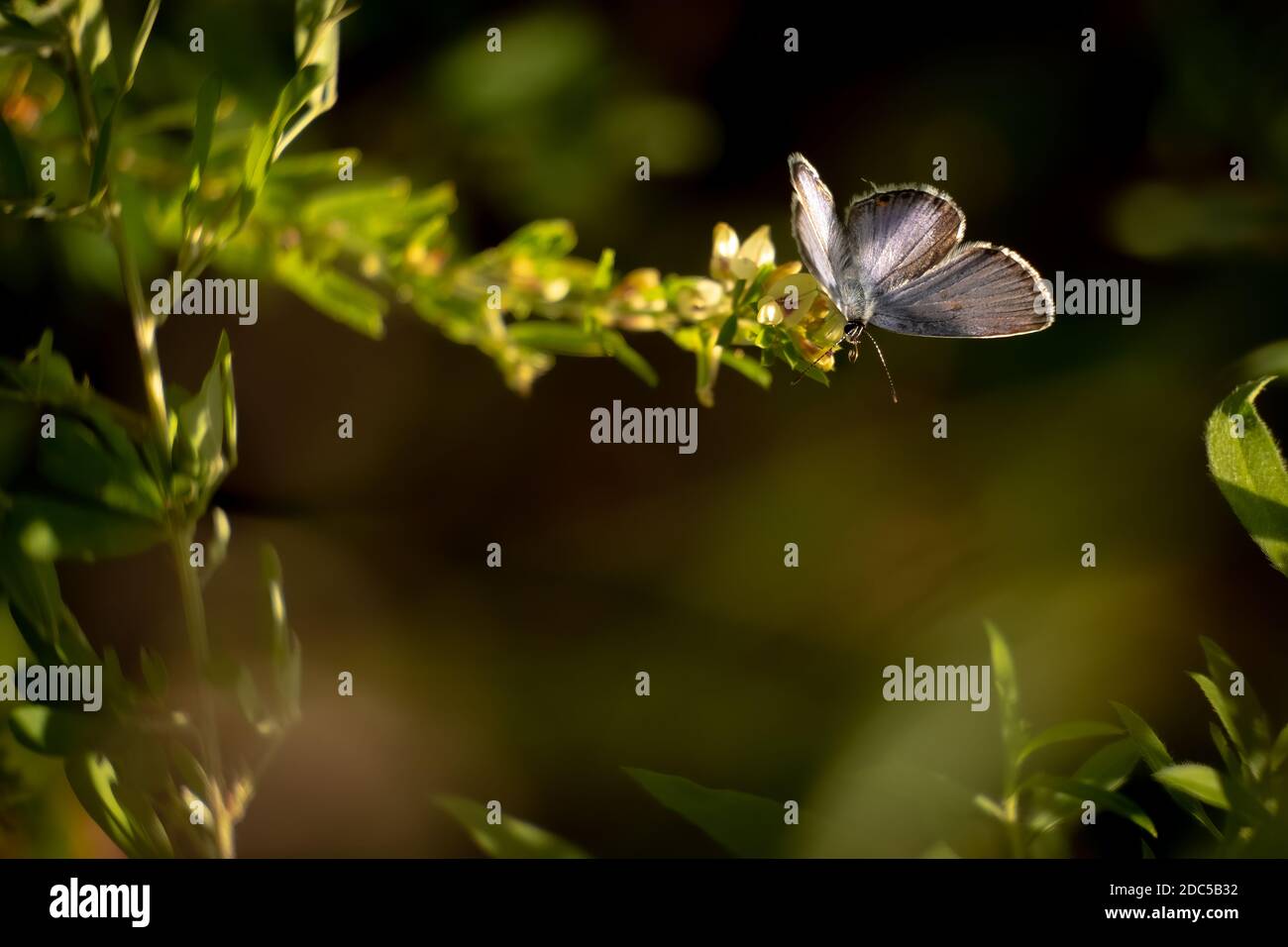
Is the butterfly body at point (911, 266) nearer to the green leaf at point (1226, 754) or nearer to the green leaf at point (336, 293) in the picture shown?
the green leaf at point (1226, 754)

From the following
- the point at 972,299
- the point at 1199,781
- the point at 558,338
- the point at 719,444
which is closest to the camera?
the point at 1199,781

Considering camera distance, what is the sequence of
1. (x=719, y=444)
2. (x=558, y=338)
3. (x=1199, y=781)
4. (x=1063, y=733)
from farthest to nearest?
1. (x=719, y=444)
2. (x=558, y=338)
3. (x=1063, y=733)
4. (x=1199, y=781)

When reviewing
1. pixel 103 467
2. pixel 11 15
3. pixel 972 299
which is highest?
pixel 11 15

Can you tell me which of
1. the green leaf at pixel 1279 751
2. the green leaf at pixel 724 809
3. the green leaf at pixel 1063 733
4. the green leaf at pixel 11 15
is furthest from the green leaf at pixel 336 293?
the green leaf at pixel 1279 751

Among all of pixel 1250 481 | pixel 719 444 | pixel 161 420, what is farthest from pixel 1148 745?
pixel 719 444

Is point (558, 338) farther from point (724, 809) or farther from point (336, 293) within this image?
point (724, 809)
